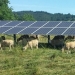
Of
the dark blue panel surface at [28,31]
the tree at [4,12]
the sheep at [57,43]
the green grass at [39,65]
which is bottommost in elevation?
the green grass at [39,65]

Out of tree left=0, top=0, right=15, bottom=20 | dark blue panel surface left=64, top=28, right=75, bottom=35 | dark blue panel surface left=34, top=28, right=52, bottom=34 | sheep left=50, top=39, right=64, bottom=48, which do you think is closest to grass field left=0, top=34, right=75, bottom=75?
dark blue panel surface left=64, top=28, right=75, bottom=35

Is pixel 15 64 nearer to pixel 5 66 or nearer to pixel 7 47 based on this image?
pixel 5 66

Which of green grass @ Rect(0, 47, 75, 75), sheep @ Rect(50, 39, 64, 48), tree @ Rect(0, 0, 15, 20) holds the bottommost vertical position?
green grass @ Rect(0, 47, 75, 75)

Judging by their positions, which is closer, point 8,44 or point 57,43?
point 8,44

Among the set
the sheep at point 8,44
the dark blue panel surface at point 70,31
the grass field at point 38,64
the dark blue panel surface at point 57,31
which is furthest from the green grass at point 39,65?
the dark blue panel surface at point 70,31

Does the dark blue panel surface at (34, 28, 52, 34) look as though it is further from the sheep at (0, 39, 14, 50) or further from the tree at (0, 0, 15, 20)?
the tree at (0, 0, 15, 20)

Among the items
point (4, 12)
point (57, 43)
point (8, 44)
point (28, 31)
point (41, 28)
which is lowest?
point (57, 43)

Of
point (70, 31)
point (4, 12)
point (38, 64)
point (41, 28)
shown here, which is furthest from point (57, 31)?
point (4, 12)

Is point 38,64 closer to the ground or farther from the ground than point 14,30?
closer to the ground

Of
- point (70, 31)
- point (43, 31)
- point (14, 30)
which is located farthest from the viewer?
point (14, 30)

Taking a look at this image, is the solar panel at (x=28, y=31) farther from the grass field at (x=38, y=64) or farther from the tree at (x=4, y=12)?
the tree at (x=4, y=12)

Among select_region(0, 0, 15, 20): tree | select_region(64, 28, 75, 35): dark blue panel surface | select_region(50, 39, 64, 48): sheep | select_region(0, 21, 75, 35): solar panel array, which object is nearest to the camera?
select_region(64, 28, 75, 35): dark blue panel surface

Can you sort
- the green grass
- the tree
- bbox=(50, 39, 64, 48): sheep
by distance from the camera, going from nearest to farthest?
the green grass
bbox=(50, 39, 64, 48): sheep
the tree

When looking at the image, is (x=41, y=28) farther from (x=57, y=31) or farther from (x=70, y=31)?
(x=70, y=31)
